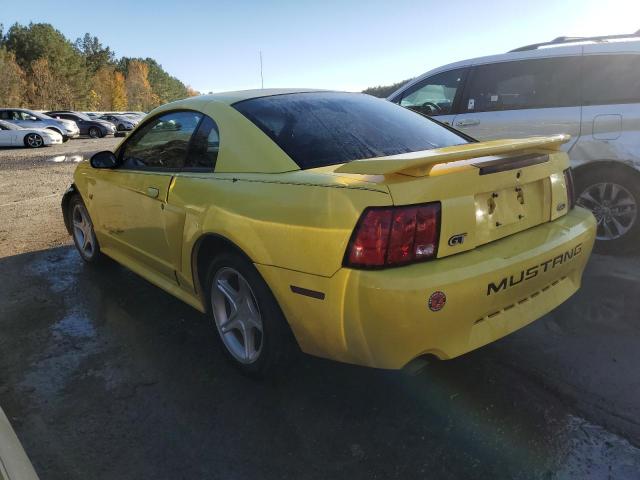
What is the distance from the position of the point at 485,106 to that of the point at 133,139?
3443 mm

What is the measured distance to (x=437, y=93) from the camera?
226 inches

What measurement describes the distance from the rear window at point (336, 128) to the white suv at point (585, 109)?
76.8 inches

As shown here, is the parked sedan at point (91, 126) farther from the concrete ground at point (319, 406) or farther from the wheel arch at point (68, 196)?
the concrete ground at point (319, 406)

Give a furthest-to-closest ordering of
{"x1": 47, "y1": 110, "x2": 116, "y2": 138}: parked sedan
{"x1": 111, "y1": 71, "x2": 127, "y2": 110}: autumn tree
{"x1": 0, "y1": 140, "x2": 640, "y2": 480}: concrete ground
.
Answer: {"x1": 111, "y1": 71, "x2": 127, "y2": 110}: autumn tree < {"x1": 47, "y1": 110, "x2": 116, "y2": 138}: parked sedan < {"x1": 0, "y1": 140, "x2": 640, "y2": 480}: concrete ground

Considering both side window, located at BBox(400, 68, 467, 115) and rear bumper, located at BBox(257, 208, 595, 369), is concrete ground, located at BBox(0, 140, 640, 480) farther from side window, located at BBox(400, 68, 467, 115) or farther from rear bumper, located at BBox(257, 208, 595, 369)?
side window, located at BBox(400, 68, 467, 115)

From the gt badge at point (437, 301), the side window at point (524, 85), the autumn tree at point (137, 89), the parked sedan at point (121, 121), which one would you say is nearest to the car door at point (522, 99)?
the side window at point (524, 85)

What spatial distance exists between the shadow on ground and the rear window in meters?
1.15

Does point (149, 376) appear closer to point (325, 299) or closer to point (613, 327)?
point (325, 299)

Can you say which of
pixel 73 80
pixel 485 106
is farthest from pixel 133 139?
pixel 73 80

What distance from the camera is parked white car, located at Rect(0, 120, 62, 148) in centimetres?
2014

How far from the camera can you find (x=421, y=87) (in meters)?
5.81

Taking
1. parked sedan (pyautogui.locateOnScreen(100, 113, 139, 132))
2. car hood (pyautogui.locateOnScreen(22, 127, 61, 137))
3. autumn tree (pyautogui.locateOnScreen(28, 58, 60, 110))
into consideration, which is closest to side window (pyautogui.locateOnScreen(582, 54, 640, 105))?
car hood (pyautogui.locateOnScreen(22, 127, 61, 137))

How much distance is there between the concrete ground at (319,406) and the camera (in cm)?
215

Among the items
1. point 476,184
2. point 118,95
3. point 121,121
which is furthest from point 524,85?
point 118,95
